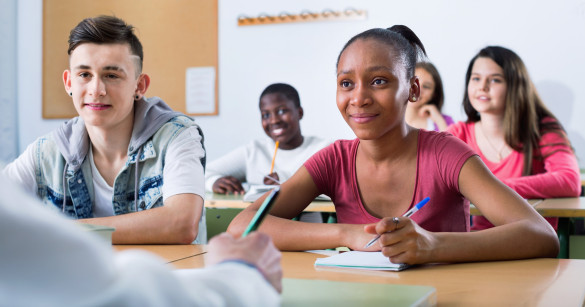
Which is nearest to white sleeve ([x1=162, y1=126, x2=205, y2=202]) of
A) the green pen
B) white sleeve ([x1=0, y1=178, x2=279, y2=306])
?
the green pen

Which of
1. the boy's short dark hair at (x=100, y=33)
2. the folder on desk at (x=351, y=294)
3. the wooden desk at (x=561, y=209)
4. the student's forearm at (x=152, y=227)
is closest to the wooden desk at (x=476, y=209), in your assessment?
the wooden desk at (x=561, y=209)

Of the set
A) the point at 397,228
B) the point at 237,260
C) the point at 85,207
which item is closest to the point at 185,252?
the point at 397,228

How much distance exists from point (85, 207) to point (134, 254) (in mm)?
1411

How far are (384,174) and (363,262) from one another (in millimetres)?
473

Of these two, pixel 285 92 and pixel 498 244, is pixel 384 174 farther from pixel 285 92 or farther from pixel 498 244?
pixel 285 92

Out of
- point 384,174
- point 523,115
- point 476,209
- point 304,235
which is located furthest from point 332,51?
point 304,235

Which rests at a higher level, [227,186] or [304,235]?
[304,235]

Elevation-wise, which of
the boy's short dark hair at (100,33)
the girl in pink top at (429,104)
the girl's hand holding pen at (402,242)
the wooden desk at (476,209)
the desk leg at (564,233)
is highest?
the boy's short dark hair at (100,33)

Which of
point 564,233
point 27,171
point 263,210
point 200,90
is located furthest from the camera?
point 200,90

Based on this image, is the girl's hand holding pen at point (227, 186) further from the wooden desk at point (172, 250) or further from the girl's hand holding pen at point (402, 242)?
the girl's hand holding pen at point (402, 242)

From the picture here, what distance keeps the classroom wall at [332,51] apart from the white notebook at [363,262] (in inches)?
129

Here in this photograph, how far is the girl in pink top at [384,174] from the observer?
4.18 feet

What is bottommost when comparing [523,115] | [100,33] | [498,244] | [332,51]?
[498,244]

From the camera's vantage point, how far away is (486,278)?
948 millimetres
